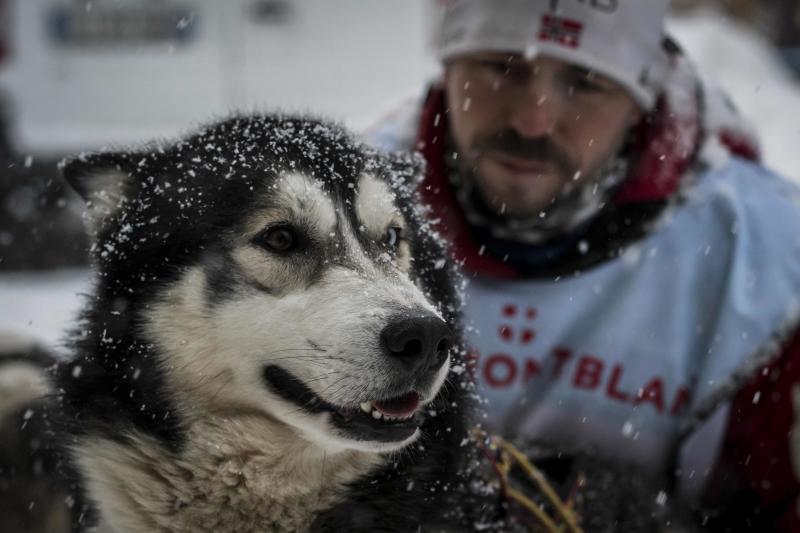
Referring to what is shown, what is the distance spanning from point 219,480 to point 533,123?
1.49 meters

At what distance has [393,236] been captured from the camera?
1905 millimetres

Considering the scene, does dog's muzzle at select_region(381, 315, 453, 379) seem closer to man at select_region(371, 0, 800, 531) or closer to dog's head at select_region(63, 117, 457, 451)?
dog's head at select_region(63, 117, 457, 451)

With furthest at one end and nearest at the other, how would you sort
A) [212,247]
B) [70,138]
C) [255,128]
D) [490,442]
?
[70,138]
[490,442]
[255,128]
[212,247]

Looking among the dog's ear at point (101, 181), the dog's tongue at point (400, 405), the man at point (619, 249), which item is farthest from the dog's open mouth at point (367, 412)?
the man at point (619, 249)

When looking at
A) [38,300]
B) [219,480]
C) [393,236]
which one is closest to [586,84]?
[393,236]

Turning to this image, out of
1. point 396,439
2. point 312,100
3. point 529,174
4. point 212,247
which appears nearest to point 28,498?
point 212,247

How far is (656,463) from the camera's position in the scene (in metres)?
2.69

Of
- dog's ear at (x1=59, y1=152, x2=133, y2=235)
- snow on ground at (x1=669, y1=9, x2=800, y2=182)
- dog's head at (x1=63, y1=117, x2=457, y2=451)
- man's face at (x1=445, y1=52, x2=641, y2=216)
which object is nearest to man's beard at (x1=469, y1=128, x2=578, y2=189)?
man's face at (x1=445, y1=52, x2=641, y2=216)

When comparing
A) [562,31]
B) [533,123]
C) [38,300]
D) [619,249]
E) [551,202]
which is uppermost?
[562,31]

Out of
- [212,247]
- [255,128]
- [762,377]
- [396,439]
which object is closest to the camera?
[396,439]

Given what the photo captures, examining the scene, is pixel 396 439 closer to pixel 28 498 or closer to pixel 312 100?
pixel 28 498

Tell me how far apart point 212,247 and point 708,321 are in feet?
5.62

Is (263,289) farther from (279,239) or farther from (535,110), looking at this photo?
(535,110)

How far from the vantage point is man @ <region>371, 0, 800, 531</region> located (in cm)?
251
